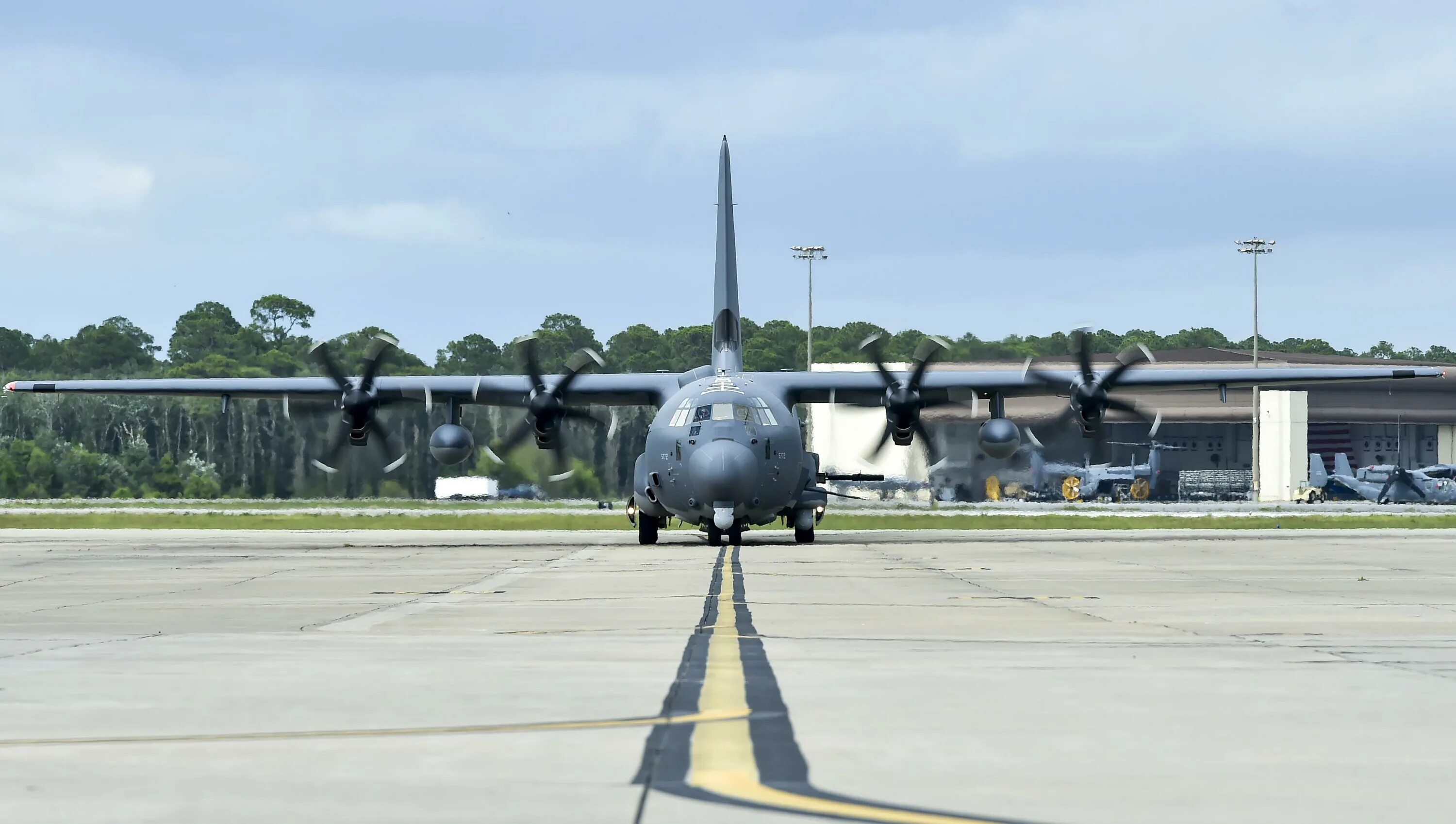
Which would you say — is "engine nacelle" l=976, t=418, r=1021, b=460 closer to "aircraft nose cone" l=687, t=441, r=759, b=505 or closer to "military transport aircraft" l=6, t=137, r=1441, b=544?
"military transport aircraft" l=6, t=137, r=1441, b=544

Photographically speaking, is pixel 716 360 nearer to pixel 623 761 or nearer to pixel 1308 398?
pixel 623 761

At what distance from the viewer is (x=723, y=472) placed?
124ft

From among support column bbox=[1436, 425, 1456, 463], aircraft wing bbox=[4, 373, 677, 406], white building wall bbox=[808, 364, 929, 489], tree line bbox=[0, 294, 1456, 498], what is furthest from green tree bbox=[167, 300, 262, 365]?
support column bbox=[1436, 425, 1456, 463]

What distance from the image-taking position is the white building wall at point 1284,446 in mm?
112625

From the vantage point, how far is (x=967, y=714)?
9047 millimetres

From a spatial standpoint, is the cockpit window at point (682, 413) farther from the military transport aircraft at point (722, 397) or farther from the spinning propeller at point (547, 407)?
the spinning propeller at point (547, 407)

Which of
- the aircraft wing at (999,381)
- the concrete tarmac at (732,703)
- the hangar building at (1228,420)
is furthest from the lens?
the hangar building at (1228,420)

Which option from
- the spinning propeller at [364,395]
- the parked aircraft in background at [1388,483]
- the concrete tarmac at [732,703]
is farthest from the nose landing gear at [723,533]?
the parked aircraft in background at [1388,483]

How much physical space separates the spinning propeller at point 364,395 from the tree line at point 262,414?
1.97 metres

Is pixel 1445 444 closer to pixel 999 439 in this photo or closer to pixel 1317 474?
pixel 1317 474

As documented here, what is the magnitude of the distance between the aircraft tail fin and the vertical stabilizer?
6757 centimetres

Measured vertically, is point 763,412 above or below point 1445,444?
below

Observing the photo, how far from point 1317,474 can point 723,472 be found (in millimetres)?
78330

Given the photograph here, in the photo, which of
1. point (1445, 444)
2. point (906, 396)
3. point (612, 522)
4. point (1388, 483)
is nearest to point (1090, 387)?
point (906, 396)
